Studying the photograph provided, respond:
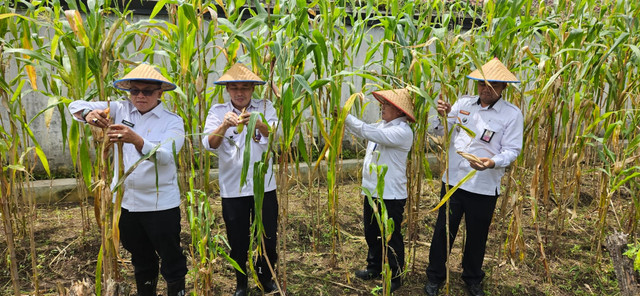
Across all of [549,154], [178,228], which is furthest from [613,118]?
[178,228]

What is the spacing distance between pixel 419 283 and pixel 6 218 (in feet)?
7.63

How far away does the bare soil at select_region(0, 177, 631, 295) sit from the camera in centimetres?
310

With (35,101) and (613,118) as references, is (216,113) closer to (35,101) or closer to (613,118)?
(35,101)

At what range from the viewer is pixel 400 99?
2.75 m

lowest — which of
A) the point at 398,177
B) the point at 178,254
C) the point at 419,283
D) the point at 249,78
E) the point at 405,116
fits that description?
the point at 419,283

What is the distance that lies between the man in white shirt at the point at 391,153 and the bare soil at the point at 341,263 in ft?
0.59

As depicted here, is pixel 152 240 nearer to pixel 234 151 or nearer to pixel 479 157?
pixel 234 151

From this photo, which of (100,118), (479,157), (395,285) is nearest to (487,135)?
(479,157)

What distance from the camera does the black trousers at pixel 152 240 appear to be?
2404 millimetres

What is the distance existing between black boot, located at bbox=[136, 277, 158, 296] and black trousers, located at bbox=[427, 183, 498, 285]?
1.61 meters

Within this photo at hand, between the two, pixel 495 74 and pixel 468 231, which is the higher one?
pixel 495 74

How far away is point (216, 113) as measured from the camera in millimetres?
2672

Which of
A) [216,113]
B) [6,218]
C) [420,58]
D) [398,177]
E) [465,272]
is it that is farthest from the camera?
[465,272]

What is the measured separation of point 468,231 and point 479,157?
18.3 inches
